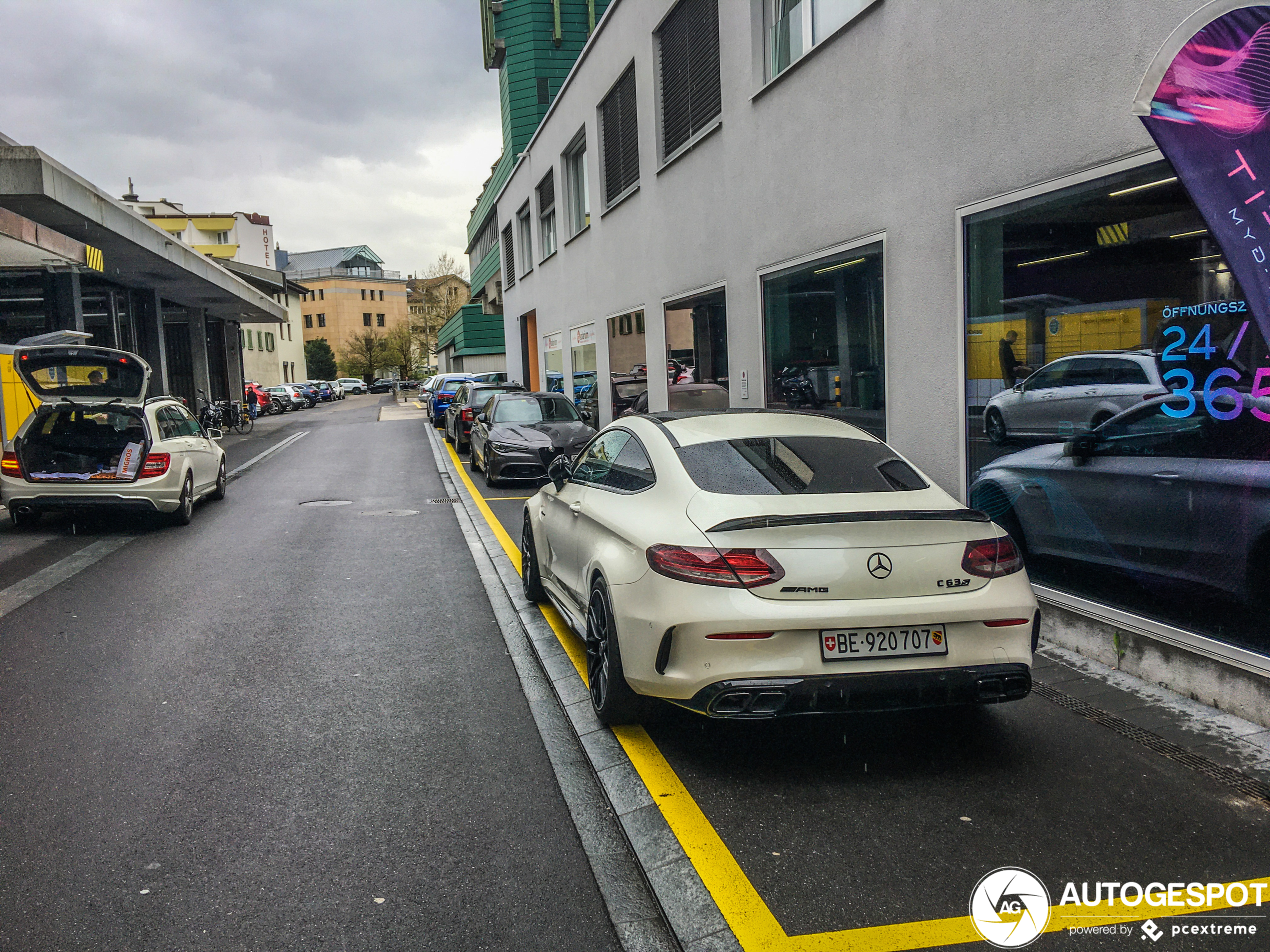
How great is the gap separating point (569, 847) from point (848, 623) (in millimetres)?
1397

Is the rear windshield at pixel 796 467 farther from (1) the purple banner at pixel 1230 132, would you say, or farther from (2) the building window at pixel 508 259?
(2) the building window at pixel 508 259

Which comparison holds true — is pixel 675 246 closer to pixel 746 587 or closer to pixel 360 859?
pixel 746 587

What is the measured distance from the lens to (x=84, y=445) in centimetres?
1130

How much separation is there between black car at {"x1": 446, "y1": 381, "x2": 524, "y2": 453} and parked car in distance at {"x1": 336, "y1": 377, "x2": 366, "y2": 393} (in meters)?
69.3

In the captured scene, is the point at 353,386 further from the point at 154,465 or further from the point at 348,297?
the point at 154,465

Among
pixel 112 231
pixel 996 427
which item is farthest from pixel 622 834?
pixel 112 231

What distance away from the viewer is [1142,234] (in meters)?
5.10

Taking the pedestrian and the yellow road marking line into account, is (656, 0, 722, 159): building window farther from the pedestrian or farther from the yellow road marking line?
the yellow road marking line

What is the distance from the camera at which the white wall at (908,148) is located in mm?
5461

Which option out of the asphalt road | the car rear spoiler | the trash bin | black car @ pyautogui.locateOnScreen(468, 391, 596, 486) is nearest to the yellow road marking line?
the asphalt road

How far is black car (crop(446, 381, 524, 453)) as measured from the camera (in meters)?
20.5

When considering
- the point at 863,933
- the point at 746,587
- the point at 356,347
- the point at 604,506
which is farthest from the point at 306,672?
the point at 356,347

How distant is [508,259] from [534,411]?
18.7 meters

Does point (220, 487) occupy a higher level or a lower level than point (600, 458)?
lower
